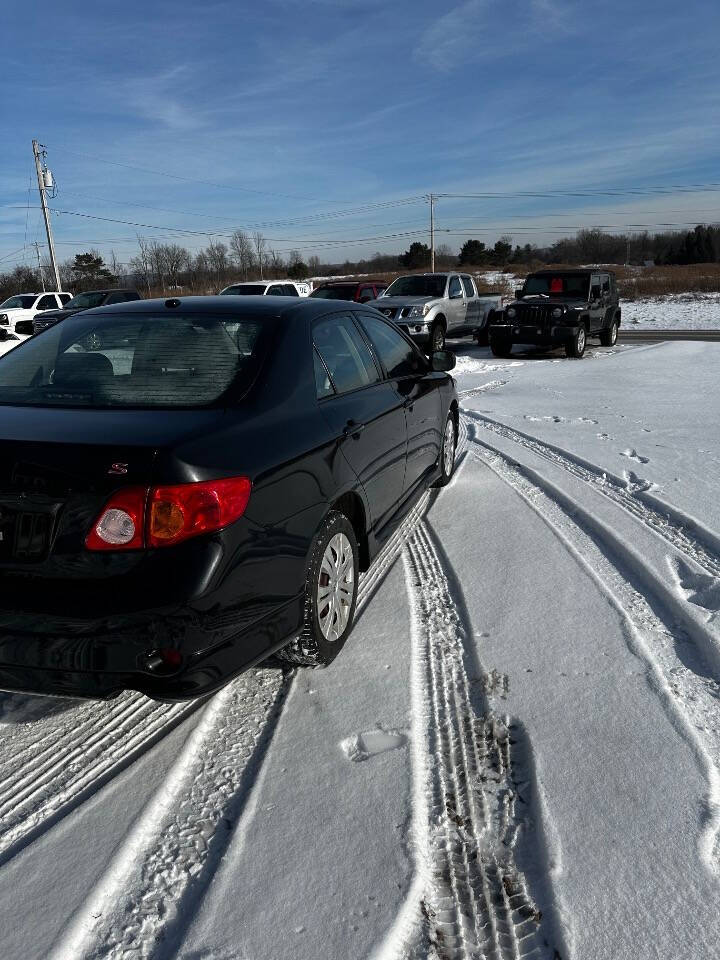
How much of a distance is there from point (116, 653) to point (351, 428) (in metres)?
1.63

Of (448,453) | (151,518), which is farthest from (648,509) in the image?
(151,518)

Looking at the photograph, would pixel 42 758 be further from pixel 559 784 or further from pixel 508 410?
pixel 508 410

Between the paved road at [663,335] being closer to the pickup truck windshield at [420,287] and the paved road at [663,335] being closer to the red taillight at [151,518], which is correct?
the pickup truck windshield at [420,287]

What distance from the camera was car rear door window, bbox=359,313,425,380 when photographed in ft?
15.2

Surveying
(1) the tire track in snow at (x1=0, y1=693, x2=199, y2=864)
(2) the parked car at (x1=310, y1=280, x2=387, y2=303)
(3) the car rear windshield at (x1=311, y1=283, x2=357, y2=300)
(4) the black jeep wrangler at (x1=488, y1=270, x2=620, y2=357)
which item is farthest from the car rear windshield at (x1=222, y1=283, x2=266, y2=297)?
(1) the tire track in snow at (x1=0, y1=693, x2=199, y2=864)

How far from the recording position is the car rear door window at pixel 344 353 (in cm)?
377

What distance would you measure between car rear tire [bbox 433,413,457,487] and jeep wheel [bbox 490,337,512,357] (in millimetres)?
10612

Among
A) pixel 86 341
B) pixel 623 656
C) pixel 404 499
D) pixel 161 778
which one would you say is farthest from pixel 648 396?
pixel 161 778

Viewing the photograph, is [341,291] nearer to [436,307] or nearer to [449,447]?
[436,307]

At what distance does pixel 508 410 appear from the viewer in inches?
394

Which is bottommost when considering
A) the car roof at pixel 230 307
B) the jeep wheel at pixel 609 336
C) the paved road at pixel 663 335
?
the paved road at pixel 663 335

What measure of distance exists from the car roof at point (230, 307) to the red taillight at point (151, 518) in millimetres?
1408

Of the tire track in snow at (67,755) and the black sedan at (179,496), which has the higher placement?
the black sedan at (179,496)

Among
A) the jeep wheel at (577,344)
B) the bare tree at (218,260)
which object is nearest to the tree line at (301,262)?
the bare tree at (218,260)
